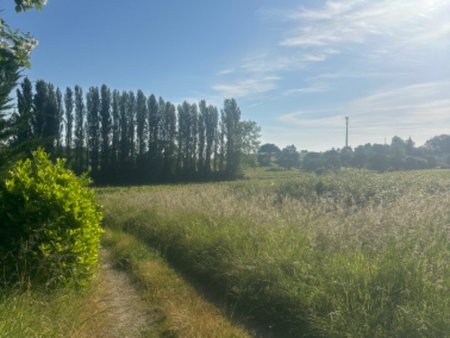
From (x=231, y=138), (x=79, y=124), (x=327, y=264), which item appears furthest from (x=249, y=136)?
(x=327, y=264)

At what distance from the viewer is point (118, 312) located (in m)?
4.89

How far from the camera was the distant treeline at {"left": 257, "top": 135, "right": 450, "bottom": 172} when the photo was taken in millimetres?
47469

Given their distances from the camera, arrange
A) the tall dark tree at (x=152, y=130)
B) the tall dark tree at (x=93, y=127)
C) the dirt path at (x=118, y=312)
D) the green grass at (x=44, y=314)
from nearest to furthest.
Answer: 1. the green grass at (x=44, y=314)
2. the dirt path at (x=118, y=312)
3. the tall dark tree at (x=93, y=127)
4. the tall dark tree at (x=152, y=130)

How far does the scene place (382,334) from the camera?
373 cm

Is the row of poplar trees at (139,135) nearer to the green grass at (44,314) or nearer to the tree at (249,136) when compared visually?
the tree at (249,136)

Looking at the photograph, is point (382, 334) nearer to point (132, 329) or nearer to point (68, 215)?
point (132, 329)

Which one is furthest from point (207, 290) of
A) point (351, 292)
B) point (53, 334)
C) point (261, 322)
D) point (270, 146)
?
point (270, 146)

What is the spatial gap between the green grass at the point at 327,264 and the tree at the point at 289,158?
207 feet

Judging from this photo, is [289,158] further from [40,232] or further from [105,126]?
[40,232]

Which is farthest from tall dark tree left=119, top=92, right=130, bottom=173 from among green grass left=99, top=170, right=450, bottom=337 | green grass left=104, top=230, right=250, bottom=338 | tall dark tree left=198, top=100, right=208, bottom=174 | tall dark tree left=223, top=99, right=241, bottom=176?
green grass left=104, top=230, right=250, bottom=338

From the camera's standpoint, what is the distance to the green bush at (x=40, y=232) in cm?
443

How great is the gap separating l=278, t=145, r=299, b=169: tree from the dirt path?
65050mm

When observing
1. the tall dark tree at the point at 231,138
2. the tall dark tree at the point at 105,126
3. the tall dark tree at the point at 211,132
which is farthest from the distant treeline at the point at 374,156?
the tall dark tree at the point at 105,126

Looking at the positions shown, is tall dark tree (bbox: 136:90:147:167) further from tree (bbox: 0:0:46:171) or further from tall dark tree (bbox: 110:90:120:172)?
tree (bbox: 0:0:46:171)
